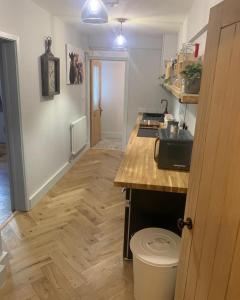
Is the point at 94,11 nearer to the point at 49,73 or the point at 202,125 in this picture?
the point at 202,125

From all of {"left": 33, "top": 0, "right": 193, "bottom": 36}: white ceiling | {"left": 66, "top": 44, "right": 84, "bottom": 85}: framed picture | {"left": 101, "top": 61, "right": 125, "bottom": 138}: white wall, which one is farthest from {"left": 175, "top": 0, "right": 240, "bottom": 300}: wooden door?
{"left": 101, "top": 61, "right": 125, "bottom": 138}: white wall

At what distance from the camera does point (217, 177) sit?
953mm

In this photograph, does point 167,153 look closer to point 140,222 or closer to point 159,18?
point 140,222

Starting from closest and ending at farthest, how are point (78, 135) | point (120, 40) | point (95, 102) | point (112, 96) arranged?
point (120, 40) < point (78, 135) < point (95, 102) < point (112, 96)

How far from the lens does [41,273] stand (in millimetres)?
2162

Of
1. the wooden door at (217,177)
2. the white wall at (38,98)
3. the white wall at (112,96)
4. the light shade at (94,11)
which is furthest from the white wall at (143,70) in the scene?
the wooden door at (217,177)

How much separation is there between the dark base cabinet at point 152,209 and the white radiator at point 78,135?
2721mm

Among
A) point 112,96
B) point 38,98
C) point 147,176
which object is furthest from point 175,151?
point 112,96

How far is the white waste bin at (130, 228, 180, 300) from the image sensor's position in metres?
1.64

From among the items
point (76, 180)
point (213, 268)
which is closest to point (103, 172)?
point (76, 180)

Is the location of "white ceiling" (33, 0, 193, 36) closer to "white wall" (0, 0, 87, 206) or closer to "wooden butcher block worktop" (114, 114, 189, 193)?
"white wall" (0, 0, 87, 206)

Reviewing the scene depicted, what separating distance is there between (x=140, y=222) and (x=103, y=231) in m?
0.75

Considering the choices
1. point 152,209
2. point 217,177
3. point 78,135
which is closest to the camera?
point 217,177

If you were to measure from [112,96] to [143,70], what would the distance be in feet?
6.34
